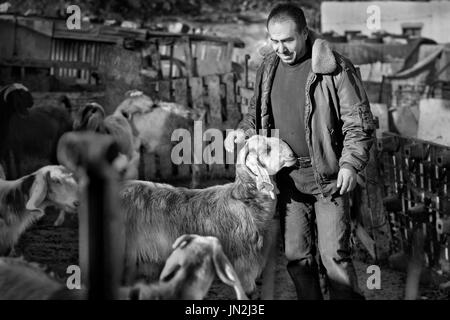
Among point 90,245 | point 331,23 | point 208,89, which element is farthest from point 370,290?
point 331,23

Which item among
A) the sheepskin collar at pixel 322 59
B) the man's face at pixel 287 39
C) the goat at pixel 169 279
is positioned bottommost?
the goat at pixel 169 279

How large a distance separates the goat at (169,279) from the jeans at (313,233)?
1.37 ft

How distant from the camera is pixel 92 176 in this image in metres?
2.06

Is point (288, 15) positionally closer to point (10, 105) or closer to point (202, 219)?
point (202, 219)

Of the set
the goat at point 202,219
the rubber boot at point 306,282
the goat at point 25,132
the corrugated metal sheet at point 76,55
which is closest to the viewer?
the rubber boot at point 306,282

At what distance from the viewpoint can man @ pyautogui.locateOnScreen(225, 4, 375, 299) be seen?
12.9 ft

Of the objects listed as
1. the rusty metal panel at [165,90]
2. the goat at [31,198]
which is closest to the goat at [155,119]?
the rusty metal panel at [165,90]

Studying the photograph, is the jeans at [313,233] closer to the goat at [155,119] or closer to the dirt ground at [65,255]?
the dirt ground at [65,255]

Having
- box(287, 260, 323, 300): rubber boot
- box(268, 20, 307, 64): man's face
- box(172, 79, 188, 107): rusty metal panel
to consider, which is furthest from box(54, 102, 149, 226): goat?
box(268, 20, 307, 64): man's face

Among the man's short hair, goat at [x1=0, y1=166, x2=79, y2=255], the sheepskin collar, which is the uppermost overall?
the man's short hair

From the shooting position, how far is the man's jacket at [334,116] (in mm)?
3918

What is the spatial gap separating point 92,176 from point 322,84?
219cm

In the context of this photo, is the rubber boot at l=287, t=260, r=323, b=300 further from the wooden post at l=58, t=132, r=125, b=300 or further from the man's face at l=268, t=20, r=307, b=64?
the wooden post at l=58, t=132, r=125, b=300

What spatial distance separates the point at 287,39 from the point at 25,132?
2588 mm
